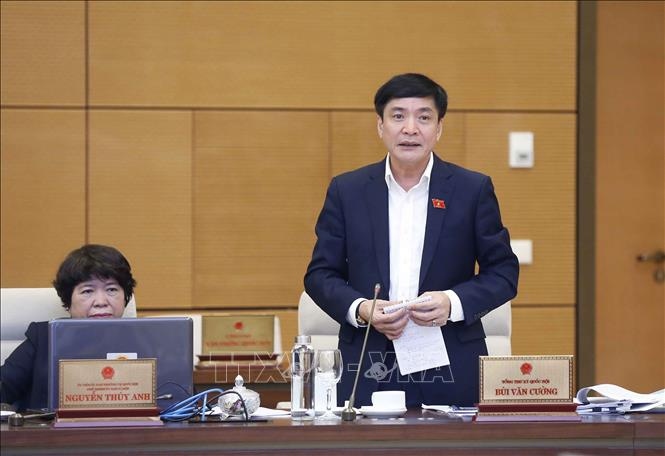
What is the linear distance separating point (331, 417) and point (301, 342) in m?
0.23

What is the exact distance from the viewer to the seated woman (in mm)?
3422

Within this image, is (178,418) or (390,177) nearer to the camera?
(178,418)

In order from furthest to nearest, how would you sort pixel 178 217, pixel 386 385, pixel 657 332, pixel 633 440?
1. pixel 657 332
2. pixel 178 217
3. pixel 386 385
4. pixel 633 440

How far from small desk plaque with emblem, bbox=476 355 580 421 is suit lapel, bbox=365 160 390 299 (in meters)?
0.64

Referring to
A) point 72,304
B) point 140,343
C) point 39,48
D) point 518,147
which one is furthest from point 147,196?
point 140,343

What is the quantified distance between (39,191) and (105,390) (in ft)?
10.6

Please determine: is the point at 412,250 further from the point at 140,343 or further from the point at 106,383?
A: the point at 106,383

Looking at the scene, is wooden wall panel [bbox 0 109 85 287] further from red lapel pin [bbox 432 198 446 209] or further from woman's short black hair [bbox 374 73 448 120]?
red lapel pin [bbox 432 198 446 209]

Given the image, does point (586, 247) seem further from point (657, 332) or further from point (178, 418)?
point (178, 418)

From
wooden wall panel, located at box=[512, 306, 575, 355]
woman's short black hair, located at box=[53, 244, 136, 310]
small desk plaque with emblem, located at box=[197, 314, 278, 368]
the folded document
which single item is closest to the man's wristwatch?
the folded document

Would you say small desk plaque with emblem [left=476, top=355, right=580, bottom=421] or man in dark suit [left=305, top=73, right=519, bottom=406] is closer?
small desk plaque with emblem [left=476, top=355, right=580, bottom=421]

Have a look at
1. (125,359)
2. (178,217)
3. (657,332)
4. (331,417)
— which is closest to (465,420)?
(331,417)

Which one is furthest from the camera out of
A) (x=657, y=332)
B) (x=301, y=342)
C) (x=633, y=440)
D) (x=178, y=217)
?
(x=657, y=332)

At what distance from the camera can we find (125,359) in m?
2.78
